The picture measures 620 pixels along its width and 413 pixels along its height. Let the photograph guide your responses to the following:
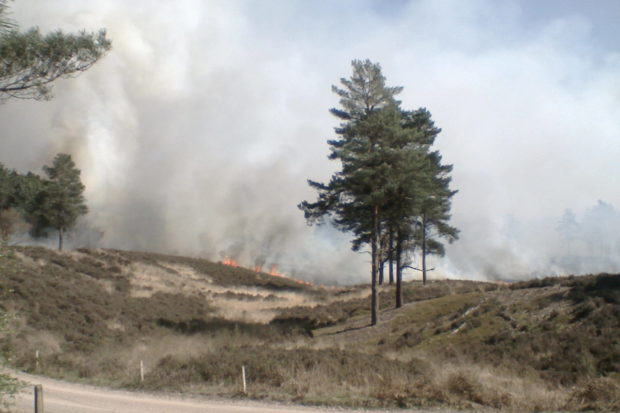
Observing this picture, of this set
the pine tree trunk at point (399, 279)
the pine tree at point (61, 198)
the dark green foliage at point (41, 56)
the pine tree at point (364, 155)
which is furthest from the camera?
the pine tree at point (61, 198)

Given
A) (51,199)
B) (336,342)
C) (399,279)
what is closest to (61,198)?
(51,199)

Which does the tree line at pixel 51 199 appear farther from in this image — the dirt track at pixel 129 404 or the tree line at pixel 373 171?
the dirt track at pixel 129 404

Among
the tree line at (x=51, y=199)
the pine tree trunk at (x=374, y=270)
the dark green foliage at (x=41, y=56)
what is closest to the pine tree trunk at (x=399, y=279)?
the pine tree trunk at (x=374, y=270)

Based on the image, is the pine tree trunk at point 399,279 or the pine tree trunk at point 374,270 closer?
the pine tree trunk at point 374,270

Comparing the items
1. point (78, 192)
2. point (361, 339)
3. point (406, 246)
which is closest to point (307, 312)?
point (406, 246)

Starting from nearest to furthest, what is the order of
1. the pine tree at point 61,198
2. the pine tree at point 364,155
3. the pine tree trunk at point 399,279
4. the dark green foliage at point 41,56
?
the dark green foliage at point 41,56
the pine tree at point 364,155
the pine tree trunk at point 399,279
the pine tree at point 61,198

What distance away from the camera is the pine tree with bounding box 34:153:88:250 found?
52.5m

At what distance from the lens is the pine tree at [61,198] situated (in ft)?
172

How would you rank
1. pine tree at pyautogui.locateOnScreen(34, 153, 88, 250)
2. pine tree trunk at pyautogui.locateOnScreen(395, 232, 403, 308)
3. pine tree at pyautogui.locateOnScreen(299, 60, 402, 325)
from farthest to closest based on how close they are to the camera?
1. pine tree at pyautogui.locateOnScreen(34, 153, 88, 250)
2. pine tree trunk at pyautogui.locateOnScreen(395, 232, 403, 308)
3. pine tree at pyautogui.locateOnScreen(299, 60, 402, 325)

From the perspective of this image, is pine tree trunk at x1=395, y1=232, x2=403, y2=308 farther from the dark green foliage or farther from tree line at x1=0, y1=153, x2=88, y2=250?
tree line at x1=0, y1=153, x2=88, y2=250

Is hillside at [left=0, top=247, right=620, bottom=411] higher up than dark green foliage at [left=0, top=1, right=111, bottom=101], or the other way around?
dark green foliage at [left=0, top=1, right=111, bottom=101]

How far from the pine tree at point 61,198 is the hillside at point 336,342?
49.0 ft

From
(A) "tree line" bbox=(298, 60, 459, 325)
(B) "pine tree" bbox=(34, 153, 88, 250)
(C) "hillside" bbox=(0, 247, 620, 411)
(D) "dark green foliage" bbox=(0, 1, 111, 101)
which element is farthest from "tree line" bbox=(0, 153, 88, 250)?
(D) "dark green foliage" bbox=(0, 1, 111, 101)

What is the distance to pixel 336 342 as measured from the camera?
73.3ft
